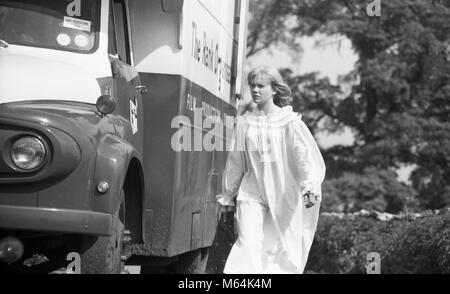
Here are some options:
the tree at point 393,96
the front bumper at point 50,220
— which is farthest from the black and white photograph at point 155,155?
the tree at point 393,96

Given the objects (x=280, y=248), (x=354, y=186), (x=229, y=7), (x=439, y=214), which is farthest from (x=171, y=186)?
(x=354, y=186)

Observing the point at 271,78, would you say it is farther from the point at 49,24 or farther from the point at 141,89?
the point at 49,24

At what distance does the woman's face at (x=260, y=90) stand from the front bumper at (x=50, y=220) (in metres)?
1.88

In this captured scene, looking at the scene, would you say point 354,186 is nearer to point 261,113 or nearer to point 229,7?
point 229,7

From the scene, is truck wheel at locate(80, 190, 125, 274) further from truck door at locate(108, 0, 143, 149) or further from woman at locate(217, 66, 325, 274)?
woman at locate(217, 66, 325, 274)

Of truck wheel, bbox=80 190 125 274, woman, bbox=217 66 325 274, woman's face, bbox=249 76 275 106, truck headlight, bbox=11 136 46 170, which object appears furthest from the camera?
woman's face, bbox=249 76 275 106

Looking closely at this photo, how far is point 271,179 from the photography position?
818 cm

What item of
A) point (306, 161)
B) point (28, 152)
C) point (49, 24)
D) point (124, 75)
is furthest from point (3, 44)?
point (306, 161)

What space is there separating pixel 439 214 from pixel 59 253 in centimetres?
537

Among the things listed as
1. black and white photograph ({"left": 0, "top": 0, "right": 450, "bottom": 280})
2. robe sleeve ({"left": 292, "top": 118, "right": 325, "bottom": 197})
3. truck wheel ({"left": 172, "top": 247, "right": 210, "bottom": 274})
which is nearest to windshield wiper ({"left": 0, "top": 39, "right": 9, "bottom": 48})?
black and white photograph ({"left": 0, "top": 0, "right": 450, "bottom": 280})

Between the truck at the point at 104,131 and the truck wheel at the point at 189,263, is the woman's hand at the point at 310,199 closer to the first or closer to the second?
the truck at the point at 104,131

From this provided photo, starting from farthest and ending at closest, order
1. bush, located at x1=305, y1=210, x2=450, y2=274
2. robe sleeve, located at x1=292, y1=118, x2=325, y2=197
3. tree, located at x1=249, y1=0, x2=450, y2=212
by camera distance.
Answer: tree, located at x1=249, y1=0, x2=450, y2=212, bush, located at x1=305, y1=210, x2=450, y2=274, robe sleeve, located at x1=292, y1=118, x2=325, y2=197

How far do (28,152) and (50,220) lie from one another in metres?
0.46

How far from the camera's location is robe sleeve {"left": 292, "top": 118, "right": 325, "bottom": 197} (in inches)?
311
